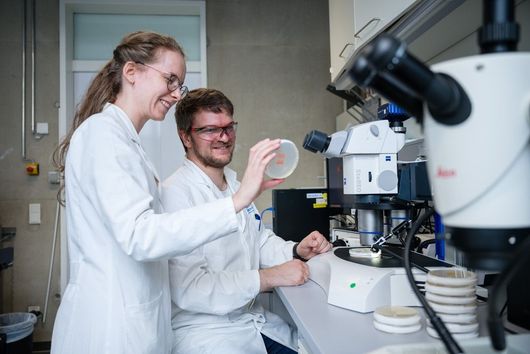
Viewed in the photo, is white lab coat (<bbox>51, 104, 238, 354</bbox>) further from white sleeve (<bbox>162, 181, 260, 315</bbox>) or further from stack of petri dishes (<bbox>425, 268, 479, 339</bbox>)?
stack of petri dishes (<bbox>425, 268, 479, 339</bbox>)

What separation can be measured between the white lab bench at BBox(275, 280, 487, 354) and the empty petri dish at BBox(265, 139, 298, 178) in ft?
1.05

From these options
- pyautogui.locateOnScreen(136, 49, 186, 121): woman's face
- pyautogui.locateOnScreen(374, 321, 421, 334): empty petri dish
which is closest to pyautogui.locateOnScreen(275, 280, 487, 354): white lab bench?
pyautogui.locateOnScreen(374, 321, 421, 334): empty petri dish

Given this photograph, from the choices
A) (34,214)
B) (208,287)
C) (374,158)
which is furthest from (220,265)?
(34,214)

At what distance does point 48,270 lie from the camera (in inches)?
115

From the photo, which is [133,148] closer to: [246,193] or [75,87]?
[246,193]

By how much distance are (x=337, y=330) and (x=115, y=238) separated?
0.49 m

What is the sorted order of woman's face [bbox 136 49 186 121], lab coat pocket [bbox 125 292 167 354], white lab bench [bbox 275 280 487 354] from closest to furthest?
white lab bench [bbox 275 280 487 354] → lab coat pocket [bbox 125 292 167 354] → woman's face [bbox 136 49 186 121]

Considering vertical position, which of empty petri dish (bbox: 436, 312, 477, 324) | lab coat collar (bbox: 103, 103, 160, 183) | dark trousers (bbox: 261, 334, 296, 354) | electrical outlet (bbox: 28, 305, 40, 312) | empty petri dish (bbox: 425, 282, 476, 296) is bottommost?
electrical outlet (bbox: 28, 305, 40, 312)

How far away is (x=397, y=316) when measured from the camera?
29.7 inches

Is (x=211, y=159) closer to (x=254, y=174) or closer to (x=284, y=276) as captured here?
(x=284, y=276)

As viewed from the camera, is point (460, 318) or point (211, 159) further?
point (211, 159)

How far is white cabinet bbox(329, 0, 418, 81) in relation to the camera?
1409 millimetres

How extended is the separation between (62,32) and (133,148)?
2.49 meters

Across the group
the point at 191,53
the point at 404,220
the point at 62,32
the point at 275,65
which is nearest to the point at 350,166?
the point at 404,220
